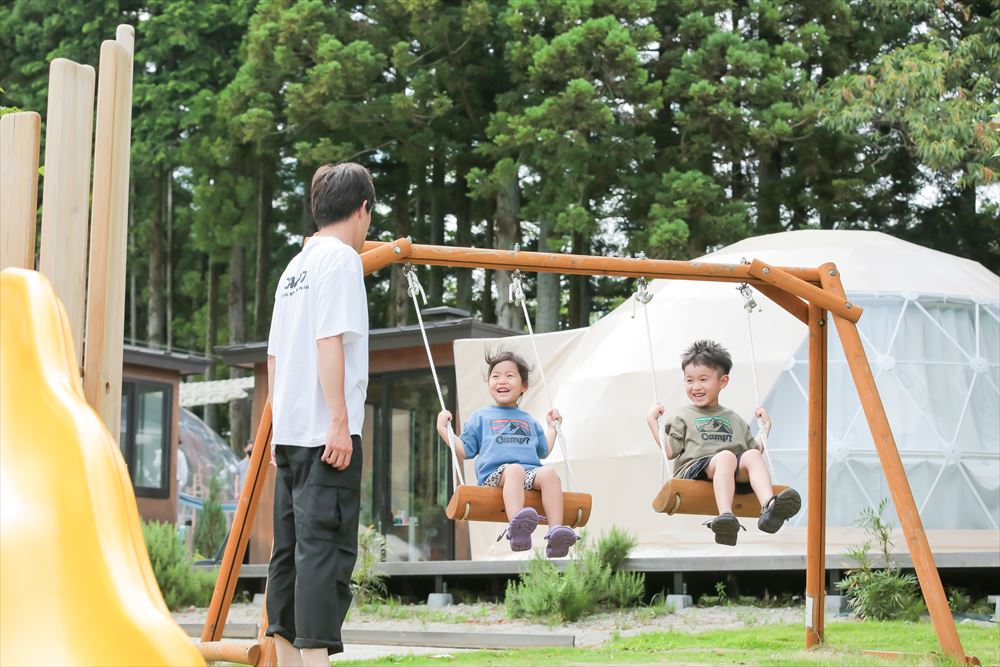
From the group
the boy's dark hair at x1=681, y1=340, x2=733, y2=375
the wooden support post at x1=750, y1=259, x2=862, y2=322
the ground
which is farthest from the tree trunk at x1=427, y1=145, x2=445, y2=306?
the wooden support post at x1=750, y1=259, x2=862, y2=322

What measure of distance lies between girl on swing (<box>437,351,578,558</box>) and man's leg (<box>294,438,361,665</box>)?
7.89 feet

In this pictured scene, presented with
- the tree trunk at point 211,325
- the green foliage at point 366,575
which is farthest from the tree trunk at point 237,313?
the green foliage at point 366,575

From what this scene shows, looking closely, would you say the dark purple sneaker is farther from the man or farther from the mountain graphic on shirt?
the man

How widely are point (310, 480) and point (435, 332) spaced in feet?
35.4

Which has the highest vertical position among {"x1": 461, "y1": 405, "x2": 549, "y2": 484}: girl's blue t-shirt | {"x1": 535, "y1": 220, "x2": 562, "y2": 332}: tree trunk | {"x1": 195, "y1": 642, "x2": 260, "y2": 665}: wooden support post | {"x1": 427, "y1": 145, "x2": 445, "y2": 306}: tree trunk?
{"x1": 427, "y1": 145, "x2": 445, "y2": 306}: tree trunk

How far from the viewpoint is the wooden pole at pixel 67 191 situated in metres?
3.52

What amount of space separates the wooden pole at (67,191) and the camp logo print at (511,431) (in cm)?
345

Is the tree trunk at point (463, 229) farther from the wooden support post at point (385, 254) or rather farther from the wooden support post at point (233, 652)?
the wooden support post at point (233, 652)

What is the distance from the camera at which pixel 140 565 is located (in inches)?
94.3

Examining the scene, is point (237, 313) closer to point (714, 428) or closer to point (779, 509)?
point (714, 428)

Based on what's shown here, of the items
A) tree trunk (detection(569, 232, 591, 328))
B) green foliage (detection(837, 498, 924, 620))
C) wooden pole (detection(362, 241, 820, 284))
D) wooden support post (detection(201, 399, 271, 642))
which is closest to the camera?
wooden support post (detection(201, 399, 271, 642))

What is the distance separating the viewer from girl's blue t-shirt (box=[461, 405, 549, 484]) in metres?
6.74

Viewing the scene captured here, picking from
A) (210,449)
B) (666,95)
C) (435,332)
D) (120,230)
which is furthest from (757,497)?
(210,449)

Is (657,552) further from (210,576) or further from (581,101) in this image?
(581,101)
